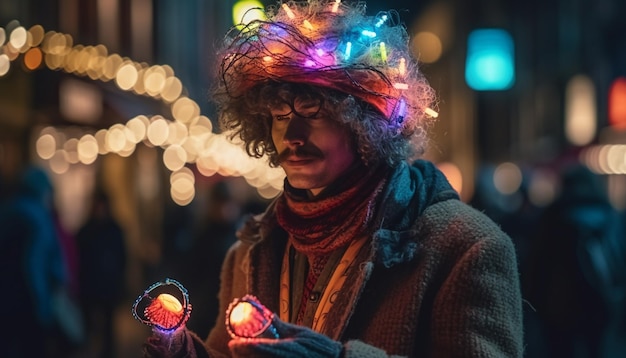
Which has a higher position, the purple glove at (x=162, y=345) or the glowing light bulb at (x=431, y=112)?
the glowing light bulb at (x=431, y=112)

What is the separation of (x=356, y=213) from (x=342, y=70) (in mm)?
425

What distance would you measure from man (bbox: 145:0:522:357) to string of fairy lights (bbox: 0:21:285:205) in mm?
3457

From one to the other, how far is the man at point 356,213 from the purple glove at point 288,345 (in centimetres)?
1

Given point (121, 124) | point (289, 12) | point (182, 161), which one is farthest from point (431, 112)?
point (182, 161)

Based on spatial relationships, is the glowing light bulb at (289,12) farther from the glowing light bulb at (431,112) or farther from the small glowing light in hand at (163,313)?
the small glowing light in hand at (163,313)

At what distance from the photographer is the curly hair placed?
2812mm

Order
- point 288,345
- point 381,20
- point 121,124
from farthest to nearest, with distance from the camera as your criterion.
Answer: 1. point 121,124
2. point 381,20
3. point 288,345

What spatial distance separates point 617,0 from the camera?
24.4 metres

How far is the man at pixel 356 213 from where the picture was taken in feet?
8.51

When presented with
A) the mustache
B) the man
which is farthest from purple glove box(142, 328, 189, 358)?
the mustache

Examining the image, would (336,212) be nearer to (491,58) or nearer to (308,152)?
(308,152)

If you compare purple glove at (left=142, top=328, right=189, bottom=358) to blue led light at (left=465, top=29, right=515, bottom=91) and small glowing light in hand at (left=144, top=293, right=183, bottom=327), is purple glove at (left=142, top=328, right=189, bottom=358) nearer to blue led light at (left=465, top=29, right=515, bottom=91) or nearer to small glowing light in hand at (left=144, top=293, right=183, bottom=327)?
small glowing light in hand at (left=144, top=293, right=183, bottom=327)

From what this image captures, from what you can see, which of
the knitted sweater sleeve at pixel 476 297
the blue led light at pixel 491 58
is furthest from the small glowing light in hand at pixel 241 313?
the blue led light at pixel 491 58

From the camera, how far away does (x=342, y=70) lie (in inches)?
110
